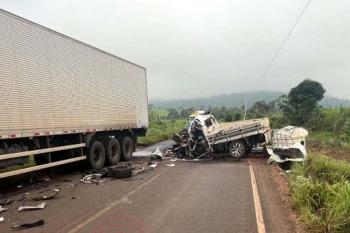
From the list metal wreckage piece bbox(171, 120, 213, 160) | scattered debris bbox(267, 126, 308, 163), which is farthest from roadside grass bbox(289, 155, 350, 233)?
metal wreckage piece bbox(171, 120, 213, 160)

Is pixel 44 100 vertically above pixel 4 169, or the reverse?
pixel 44 100

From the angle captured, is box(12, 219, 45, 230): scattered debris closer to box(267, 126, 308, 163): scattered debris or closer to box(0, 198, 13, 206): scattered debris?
box(0, 198, 13, 206): scattered debris

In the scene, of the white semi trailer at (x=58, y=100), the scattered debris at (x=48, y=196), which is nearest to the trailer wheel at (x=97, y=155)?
the white semi trailer at (x=58, y=100)

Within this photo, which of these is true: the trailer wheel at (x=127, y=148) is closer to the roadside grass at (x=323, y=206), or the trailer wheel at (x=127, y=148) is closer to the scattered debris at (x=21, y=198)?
the scattered debris at (x=21, y=198)

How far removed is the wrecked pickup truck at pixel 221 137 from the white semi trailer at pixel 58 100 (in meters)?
2.77

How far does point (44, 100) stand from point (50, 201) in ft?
13.5

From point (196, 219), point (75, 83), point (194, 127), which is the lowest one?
point (196, 219)

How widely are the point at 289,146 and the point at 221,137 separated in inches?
159

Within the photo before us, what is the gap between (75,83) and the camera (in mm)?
16750

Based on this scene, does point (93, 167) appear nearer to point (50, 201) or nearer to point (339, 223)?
point (50, 201)

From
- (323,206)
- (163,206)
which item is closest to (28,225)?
(163,206)

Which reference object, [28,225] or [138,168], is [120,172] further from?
[28,225]

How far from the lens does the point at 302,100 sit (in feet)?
181

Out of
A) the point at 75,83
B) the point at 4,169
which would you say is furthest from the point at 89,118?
the point at 4,169
